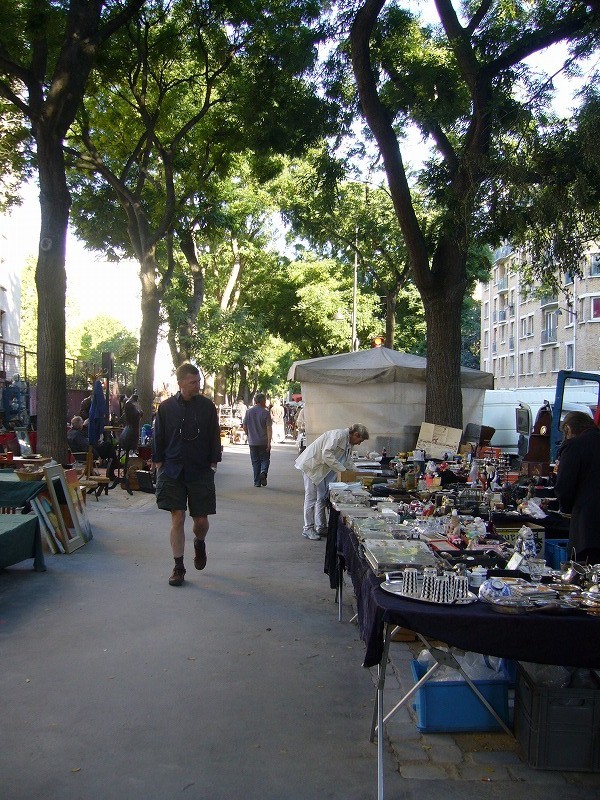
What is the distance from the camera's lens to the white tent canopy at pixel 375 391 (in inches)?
571

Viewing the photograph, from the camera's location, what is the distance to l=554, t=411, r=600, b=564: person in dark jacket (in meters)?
5.49

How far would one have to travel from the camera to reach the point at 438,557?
460 cm

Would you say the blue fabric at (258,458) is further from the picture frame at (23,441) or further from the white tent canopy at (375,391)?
the picture frame at (23,441)

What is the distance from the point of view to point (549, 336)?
4925 centimetres

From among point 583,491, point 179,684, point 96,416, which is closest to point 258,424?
point 96,416

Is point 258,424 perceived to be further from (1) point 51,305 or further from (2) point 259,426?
(1) point 51,305

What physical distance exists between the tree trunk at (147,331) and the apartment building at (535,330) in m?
18.8

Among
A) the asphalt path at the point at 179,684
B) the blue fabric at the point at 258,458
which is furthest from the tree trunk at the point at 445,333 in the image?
the blue fabric at the point at 258,458

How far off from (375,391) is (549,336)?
37.5 meters

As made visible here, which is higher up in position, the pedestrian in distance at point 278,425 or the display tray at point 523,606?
the pedestrian in distance at point 278,425

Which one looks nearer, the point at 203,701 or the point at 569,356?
the point at 203,701

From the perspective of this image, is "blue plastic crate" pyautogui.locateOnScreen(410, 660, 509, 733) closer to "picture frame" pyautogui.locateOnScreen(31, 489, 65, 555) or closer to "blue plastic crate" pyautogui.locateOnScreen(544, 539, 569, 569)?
"blue plastic crate" pyautogui.locateOnScreen(544, 539, 569, 569)

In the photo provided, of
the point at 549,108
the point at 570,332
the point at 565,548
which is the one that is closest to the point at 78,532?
the point at 565,548

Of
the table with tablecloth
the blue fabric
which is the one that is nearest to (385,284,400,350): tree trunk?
the blue fabric
